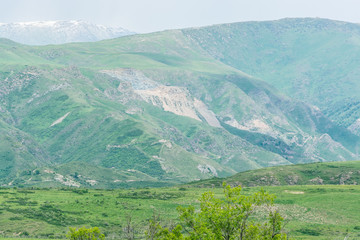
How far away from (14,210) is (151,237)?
99.3 metres

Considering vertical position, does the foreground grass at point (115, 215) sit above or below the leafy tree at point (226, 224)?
below

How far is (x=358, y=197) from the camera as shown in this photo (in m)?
199

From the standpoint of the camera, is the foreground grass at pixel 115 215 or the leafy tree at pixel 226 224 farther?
the foreground grass at pixel 115 215

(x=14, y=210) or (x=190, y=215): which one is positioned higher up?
(x=190, y=215)

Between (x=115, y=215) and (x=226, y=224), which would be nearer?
(x=226, y=224)

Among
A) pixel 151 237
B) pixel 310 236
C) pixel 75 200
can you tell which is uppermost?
pixel 151 237

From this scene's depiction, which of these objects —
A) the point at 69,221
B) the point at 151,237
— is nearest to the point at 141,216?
the point at 69,221

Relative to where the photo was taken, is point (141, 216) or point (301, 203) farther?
point (301, 203)

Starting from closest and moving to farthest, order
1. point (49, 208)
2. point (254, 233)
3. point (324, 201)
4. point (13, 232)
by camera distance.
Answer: point (254, 233)
point (13, 232)
point (49, 208)
point (324, 201)

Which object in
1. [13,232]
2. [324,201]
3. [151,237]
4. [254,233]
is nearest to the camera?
[254,233]

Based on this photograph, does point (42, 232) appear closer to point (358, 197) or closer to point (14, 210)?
point (14, 210)

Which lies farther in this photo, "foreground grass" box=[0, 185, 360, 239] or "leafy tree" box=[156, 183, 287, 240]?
"foreground grass" box=[0, 185, 360, 239]

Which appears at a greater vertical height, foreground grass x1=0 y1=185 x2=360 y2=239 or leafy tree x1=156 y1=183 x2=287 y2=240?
leafy tree x1=156 y1=183 x2=287 y2=240

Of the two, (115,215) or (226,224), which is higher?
(226,224)
